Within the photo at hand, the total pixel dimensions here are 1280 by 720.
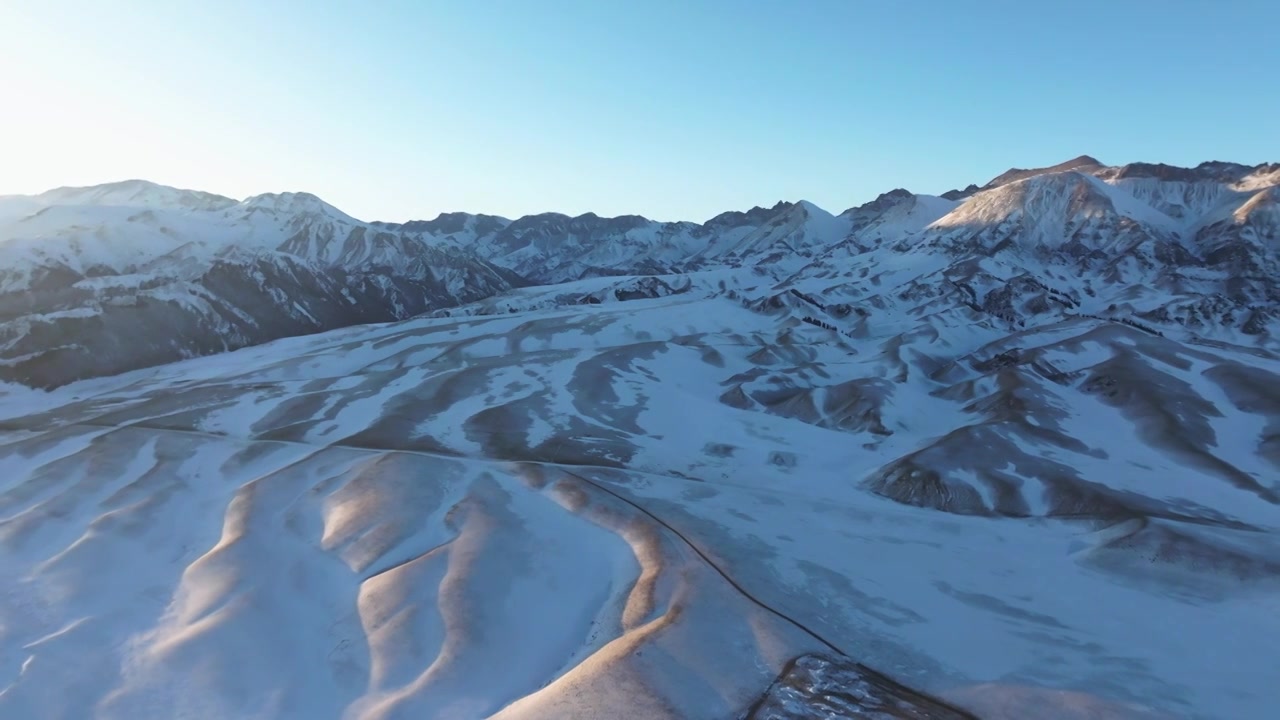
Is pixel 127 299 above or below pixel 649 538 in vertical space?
above

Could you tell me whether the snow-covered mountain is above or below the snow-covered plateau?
above

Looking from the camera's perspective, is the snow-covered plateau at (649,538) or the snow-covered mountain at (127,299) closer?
the snow-covered plateau at (649,538)

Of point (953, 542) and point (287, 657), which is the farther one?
point (953, 542)

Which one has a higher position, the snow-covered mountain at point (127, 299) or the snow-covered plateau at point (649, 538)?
the snow-covered mountain at point (127, 299)

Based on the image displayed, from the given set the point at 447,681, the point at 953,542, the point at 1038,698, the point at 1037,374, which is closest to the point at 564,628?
the point at 447,681

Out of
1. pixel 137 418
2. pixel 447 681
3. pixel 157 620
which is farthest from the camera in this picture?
pixel 137 418

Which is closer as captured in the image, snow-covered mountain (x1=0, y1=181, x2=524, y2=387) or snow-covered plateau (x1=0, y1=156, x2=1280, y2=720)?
snow-covered plateau (x1=0, y1=156, x2=1280, y2=720)

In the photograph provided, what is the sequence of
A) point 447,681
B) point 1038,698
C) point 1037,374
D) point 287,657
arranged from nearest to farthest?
point 1038,698 < point 447,681 < point 287,657 < point 1037,374

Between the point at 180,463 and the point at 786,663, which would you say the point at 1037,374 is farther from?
the point at 180,463

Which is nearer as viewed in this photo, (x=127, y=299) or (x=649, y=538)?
(x=649, y=538)
